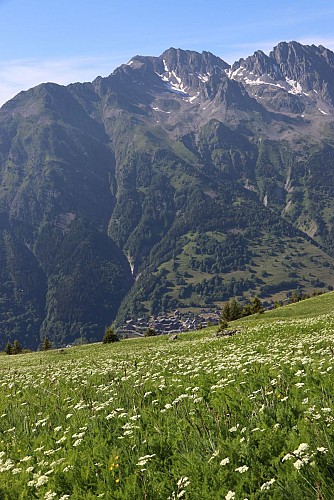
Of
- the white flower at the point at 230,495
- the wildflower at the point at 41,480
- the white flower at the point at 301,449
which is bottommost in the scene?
the wildflower at the point at 41,480

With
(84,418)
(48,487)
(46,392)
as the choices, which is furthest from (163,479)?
(46,392)

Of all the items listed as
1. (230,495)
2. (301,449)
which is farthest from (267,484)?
(301,449)

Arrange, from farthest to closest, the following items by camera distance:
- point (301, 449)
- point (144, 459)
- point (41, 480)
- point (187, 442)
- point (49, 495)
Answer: point (187, 442), point (144, 459), point (41, 480), point (49, 495), point (301, 449)

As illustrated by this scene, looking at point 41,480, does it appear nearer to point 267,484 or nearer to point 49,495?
point 49,495

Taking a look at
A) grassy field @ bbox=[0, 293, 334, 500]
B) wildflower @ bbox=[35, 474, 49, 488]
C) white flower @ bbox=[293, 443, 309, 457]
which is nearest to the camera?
white flower @ bbox=[293, 443, 309, 457]

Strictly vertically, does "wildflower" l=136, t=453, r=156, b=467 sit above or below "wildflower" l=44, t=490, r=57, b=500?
above

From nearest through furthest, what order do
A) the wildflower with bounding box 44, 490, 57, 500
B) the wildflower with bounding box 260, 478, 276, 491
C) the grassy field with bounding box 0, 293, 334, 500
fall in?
the wildflower with bounding box 260, 478, 276, 491 → the grassy field with bounding box 0, 293, 334, 500 → the wildflower with bounding box 44, 490, 57, 500

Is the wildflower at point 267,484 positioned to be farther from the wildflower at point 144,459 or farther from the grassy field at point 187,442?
the wildflower at point 144,459

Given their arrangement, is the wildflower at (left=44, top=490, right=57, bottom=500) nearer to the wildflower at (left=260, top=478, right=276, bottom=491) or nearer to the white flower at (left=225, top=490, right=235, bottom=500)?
the white flower at (left=225, top=490, right=235, bottom=500)

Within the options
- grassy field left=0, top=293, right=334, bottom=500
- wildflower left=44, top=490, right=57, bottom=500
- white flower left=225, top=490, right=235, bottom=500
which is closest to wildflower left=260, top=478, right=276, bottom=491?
grassy field left=0, top=293, right=334, bottom=500

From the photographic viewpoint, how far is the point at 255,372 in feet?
40.0

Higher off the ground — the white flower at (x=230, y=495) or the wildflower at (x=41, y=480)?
the white flower at (x=230, y=495)

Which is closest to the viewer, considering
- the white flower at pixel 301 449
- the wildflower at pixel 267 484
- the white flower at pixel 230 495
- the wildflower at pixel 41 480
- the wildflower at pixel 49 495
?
the white flower at pixel 230 495

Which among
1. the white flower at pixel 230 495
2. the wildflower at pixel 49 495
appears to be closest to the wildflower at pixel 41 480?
the wildflower at pixel 49 495
